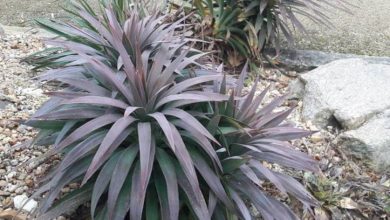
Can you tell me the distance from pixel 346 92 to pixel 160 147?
1.75m

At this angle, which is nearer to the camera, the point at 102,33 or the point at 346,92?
the point at 102,33

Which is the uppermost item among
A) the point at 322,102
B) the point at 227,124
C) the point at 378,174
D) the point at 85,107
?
the point at 85,107

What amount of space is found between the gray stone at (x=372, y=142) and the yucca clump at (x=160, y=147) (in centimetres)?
80

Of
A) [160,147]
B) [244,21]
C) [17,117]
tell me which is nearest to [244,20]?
[244,21]

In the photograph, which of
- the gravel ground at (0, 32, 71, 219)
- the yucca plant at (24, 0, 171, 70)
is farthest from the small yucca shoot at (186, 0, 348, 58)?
the gravel ground at (0, 32, 71, 219)

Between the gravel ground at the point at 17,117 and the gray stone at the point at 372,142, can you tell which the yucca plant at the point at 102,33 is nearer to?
the gravel ground at the point at 17,117

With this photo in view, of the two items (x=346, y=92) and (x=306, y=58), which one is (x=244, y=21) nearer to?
(x=306, y=58)

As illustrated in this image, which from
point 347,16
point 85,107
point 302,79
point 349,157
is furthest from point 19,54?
point 347,16

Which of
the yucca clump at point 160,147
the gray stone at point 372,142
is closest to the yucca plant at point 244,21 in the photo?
the gray stone at point 372,142

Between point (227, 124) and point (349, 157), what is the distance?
45.3 inches

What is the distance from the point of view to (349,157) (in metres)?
2.91

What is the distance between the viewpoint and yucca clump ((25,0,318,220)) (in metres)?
1.80

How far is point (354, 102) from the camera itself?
10.3ft

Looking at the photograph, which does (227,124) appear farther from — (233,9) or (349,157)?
(233,9)
